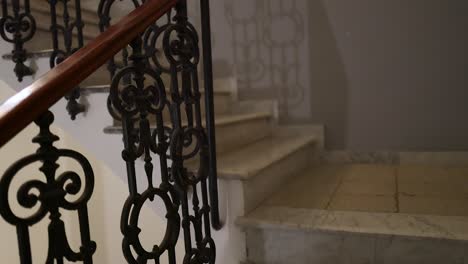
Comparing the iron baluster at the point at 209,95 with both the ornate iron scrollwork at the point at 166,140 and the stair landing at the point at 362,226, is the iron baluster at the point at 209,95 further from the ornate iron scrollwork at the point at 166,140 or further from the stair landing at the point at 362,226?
the stair landing at the point at 362,226

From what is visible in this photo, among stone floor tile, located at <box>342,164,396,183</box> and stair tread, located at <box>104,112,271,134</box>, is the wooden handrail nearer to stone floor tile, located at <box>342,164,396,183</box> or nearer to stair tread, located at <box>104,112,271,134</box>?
stair tread, located at <box>104,112,271,134</box>

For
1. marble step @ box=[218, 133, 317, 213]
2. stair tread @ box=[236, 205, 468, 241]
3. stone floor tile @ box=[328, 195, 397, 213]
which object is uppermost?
marble step @ box=[218, 133, 317, 213]

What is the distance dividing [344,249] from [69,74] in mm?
1054

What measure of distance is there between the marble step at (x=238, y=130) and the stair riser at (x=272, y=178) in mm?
294

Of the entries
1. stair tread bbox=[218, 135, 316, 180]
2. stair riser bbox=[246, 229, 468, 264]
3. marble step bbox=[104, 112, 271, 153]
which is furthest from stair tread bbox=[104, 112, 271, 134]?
stair riser bbox=[246, 229, 468, 264]

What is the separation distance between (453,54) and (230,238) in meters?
1.82

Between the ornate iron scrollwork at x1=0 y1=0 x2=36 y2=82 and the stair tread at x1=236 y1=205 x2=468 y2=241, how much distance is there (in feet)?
3.83

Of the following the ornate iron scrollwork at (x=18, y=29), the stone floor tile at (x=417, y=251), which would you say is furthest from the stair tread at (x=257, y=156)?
the ornate iron scrollwork at (x=18, y=29)

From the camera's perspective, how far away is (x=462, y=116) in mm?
2174

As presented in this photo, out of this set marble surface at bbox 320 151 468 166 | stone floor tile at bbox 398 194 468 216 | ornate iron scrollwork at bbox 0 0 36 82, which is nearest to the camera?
stone floor tile at bbox 398 194 468 216

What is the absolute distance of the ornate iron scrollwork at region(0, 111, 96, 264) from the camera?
0.71 m

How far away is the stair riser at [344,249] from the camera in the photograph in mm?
1177

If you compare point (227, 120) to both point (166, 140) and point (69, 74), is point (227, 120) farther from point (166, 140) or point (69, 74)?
point (69, 74)

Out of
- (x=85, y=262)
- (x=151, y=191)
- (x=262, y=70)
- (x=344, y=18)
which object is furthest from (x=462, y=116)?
(x=85, y=262)
